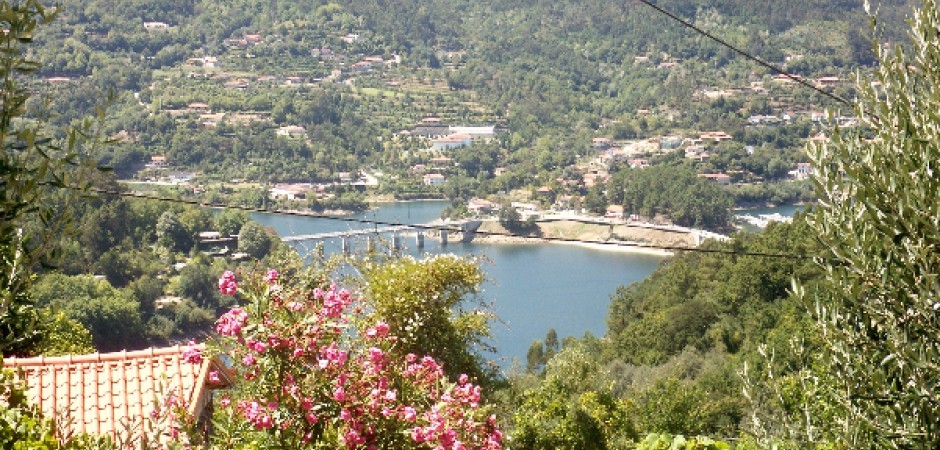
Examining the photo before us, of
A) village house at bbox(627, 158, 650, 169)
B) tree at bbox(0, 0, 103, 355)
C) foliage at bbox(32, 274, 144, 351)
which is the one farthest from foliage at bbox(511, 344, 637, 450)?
village house at bbox(627, 158, 650, 169)

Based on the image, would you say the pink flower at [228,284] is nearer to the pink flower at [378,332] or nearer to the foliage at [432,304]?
the pink flower at [378,332]

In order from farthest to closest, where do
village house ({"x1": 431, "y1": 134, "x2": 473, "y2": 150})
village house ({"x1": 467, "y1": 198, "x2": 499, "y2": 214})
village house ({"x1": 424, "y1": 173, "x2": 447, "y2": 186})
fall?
village house ({"x1": 431, "y1": 134, "x2": 473, "y2": 150}), village house ({"x1": 424, "y1": 173, "x2": 447, "y2": 186}), village house ({"x1": 467, "y1": 198, "x2": 499, "y2": 214})

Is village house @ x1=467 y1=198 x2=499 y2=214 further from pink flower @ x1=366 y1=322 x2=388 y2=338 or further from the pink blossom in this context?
the pink blossom

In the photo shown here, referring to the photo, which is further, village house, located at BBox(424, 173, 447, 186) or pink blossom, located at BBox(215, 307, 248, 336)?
village house, located at BBox(424, 173, 447, 186)

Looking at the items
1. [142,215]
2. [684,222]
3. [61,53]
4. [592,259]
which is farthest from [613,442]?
[61,53]

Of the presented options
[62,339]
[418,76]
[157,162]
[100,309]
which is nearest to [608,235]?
[157,162]

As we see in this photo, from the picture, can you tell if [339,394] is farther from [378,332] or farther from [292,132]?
[292,132]
